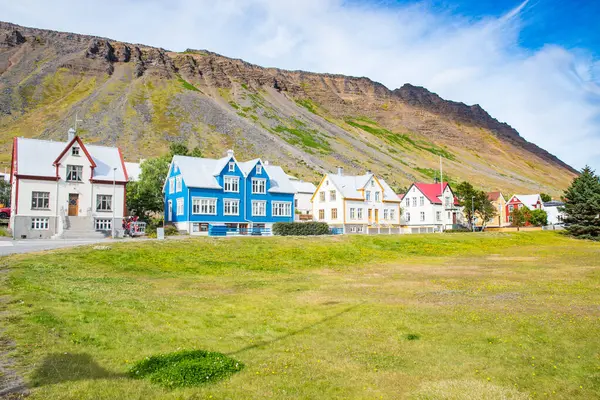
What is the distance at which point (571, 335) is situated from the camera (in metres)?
13.5

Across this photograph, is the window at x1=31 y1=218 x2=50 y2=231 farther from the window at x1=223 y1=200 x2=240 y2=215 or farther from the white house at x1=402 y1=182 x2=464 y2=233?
the white house at x1=402 y1=182 x2=464 y2=233

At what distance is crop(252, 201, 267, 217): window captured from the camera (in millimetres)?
60394

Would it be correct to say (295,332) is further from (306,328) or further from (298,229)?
(298,229)

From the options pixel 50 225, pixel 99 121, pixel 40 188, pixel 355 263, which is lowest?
pixel 355 263

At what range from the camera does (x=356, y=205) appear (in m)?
70.7

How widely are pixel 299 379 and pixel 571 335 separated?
9.26 metres

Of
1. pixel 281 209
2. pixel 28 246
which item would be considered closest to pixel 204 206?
pixel 281 209

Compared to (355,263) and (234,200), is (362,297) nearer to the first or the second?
(355,263)

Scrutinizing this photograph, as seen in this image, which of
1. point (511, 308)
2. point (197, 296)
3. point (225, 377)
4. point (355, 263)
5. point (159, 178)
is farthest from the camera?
point (159, 178)

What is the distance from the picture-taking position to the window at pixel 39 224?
4700cm

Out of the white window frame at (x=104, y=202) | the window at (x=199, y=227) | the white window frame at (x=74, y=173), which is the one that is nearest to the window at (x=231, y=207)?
the window at (x=199, y=227)

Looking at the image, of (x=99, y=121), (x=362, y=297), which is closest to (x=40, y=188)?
(x=362, y=297)

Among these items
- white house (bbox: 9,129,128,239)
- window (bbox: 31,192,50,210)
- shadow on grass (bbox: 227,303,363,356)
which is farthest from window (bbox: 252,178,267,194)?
shadow on grass (bbox: 227,303,363,356)

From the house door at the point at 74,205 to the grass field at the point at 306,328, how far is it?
74.3 feet
